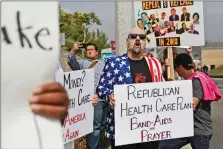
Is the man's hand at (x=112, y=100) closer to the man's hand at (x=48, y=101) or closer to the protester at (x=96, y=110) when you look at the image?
the protester at (x=96, y=110)

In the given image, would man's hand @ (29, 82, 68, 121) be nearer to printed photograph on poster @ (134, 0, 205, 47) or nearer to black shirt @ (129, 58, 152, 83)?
black shirt @ (129, 58, 152, 83)

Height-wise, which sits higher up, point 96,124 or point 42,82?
point 42,82

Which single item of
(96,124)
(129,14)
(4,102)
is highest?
(129,14)

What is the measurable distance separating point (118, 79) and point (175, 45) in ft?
8.43

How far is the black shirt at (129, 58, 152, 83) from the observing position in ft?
13.7

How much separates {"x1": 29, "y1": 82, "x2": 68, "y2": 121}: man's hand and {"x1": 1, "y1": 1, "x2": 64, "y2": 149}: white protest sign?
2cm

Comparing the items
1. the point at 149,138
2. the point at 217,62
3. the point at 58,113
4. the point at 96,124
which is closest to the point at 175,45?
the point at 96,124

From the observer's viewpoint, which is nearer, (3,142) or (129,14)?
(3,142)

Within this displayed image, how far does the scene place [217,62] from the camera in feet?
257

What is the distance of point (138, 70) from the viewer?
421 centimetres

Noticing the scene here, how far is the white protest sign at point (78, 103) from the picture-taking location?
4.28 metres

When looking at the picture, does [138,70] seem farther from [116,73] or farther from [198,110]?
[198,110]

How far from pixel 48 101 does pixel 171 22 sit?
17.5 ft

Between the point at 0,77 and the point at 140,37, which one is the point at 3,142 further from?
the point at 140,37
